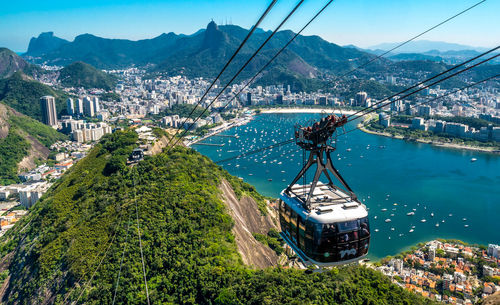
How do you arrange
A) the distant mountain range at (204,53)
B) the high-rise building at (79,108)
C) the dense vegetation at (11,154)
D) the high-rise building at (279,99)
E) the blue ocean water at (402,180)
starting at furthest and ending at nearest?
1. the distant mountain range at (204,53)
2. the high-rise building at (279,99)
3. the high-rise building at (79,108)
4. the dense vegetation at (11,154)
5. the blue ocean water at (402,180)

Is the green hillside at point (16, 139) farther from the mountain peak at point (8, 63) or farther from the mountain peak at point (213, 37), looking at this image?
the mountain peak at point (213, 37)

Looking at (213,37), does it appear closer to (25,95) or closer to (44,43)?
(25,95)

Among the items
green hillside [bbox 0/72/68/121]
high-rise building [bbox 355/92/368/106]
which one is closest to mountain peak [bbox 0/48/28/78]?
green hillside [bbox 0/72/68/121]

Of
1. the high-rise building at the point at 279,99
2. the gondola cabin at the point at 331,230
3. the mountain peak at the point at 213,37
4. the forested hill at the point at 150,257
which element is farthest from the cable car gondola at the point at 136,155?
the mountain peak at the point at 213,37

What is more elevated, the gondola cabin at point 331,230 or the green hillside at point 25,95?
the green hillside at point 25,95

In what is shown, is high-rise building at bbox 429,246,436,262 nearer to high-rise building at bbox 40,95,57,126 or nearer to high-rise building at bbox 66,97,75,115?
high-rise building at bbox 40,95,57,126

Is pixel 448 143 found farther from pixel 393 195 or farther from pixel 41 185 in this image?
pixel 41 185

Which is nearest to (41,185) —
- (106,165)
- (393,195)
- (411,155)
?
(106,165)
